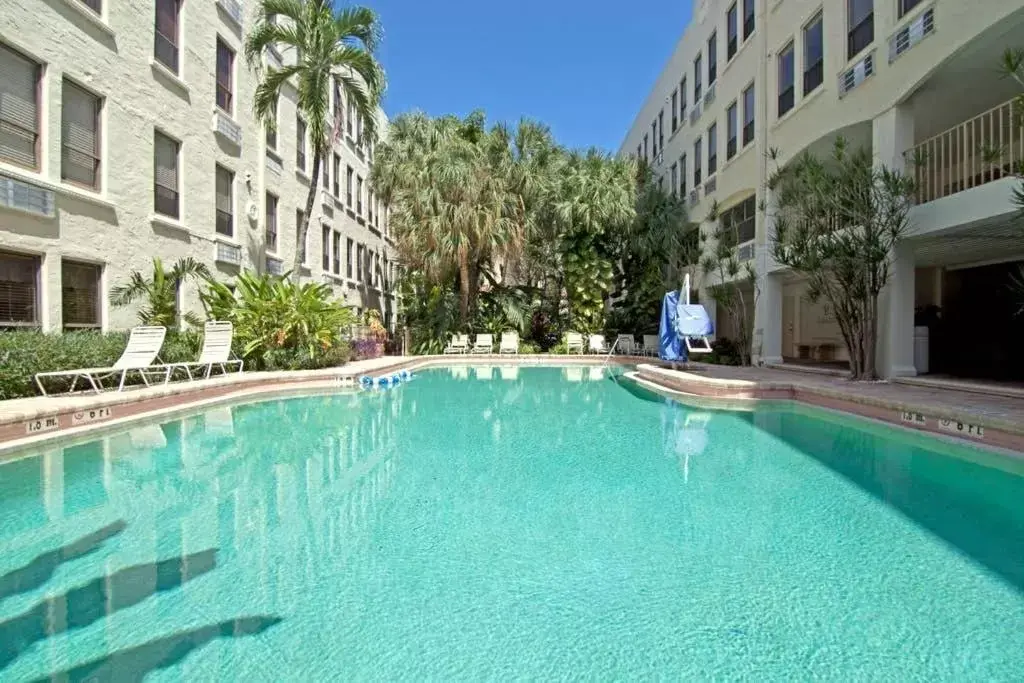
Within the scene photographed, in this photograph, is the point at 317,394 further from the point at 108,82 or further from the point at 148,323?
the point at 108,82

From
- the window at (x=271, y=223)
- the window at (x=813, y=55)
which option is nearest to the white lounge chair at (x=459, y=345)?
the window at (x=271, y=223)

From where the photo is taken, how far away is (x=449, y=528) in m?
3.97

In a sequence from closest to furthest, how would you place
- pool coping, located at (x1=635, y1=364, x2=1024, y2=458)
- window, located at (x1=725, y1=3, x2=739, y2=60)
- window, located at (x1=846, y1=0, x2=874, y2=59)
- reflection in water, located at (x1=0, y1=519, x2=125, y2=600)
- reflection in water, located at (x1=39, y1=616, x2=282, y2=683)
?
reflection in water, located at (x1=39, y1=616, x2=282, y2=683)
reflection in water, located at (x1=0, y1=519, x2=125, y2=600)
pool coping, located at (x1=635, y1=364, x2=1024, y2=458)
window, located at (x1=846, y1=0, x2=874, y2=59)
window, located at (x1=725, y1=3, x2=739, y2=60)

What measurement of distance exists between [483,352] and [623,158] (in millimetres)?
9892

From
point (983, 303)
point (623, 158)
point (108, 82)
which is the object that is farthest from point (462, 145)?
point (983, 303)

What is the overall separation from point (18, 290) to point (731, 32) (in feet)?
65.8

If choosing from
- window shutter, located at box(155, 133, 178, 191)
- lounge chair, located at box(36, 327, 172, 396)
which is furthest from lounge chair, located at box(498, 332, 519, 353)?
lounge chair, located at box(36, 327, 172, 396)

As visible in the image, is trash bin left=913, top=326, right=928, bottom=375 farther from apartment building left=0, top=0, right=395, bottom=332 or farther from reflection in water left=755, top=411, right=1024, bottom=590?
apartment building left=0, top=0, right=395, bottom=332

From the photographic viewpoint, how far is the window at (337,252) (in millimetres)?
22500

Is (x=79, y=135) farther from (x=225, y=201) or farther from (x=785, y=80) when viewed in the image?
(x=785, y=80)

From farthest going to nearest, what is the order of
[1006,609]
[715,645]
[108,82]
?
[108,82]
[1006,609]
[715,645]

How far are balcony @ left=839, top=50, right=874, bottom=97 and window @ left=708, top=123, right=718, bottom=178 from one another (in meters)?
6.74

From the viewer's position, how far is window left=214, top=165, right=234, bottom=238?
14359 millimetres

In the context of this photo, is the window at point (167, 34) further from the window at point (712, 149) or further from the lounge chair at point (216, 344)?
the window at point (712, 149)
